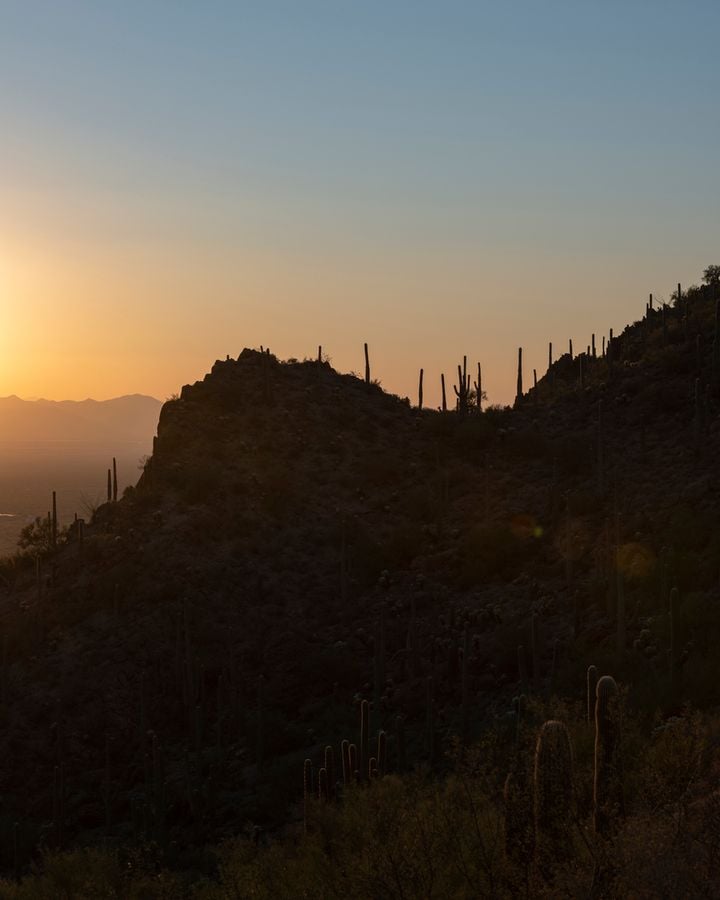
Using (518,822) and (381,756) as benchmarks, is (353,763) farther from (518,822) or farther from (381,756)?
(518,822)

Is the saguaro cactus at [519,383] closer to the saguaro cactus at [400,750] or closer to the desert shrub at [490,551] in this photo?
the desert shrub at [490,551]

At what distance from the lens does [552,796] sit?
49.0ft

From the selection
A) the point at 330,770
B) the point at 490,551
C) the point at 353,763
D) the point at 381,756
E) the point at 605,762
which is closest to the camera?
the point at 605,762

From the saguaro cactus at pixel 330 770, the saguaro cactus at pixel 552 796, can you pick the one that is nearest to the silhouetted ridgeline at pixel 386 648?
the saguaro cactus at pixel 552 796

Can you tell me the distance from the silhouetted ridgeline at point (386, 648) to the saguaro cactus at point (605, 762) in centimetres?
6

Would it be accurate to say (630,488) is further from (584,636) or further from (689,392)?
(584,636)

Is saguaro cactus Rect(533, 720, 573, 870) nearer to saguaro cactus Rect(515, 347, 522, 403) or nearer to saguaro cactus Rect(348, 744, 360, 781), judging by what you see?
saguaro cactus Rect(348, 744, 360, 781)

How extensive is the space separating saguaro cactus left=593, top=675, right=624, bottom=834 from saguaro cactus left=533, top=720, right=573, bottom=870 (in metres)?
0.41

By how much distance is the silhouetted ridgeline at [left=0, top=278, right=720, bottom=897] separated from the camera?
1620 cm

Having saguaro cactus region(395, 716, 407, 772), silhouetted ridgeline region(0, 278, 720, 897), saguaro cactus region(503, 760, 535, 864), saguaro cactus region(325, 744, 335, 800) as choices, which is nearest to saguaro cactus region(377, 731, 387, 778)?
silhouetted ridgeline region(0, 278, 720, 897)

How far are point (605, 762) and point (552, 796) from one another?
2.89 feet

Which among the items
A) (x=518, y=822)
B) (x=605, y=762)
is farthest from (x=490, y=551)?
(x=605, y=762)

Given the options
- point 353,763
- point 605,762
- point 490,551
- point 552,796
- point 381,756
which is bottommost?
point 353,763

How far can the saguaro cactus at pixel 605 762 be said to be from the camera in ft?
48.2
